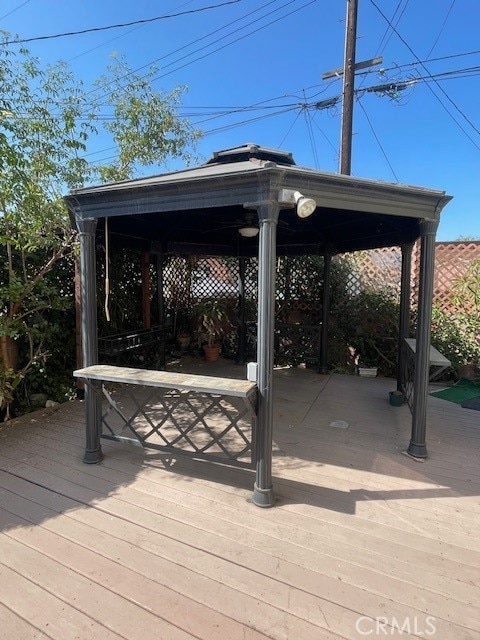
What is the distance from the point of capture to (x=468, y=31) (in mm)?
6082

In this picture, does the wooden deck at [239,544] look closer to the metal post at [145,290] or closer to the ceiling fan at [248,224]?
the ceiling fan at [248,224]

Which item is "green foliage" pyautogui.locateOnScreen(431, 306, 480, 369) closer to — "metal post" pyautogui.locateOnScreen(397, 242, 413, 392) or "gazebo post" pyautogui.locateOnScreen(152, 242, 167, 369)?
"metal post" pyautogui.locateOnScreen(397, 242, 413, 392)

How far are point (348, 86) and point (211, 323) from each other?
4.76 meters

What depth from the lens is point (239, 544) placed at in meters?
1.75

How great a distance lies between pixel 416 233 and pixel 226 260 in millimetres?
3611

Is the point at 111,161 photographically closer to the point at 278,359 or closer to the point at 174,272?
the point at 174,272

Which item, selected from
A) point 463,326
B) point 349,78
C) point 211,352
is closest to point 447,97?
point 349,78

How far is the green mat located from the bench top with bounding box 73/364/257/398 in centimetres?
312

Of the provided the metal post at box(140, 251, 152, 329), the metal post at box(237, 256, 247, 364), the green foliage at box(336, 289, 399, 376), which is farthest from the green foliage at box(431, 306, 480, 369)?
the metal post at box(140, 251, 152, 329)

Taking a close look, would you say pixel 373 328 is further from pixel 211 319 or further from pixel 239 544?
pixel 239 544

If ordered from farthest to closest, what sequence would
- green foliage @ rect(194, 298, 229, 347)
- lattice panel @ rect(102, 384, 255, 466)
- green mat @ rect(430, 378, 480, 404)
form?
green foliage @ rect(194, 298, 229, 347)
green mat @ rect(430, 378, 480, 404)
lattice panel @ rect(102, 384, 255, 466)

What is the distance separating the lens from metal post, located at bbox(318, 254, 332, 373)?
503 centimetres

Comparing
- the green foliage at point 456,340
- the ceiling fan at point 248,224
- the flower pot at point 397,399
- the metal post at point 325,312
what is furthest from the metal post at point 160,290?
the green foliage at point 456,340

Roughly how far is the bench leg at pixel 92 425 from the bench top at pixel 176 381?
0.15 metres
